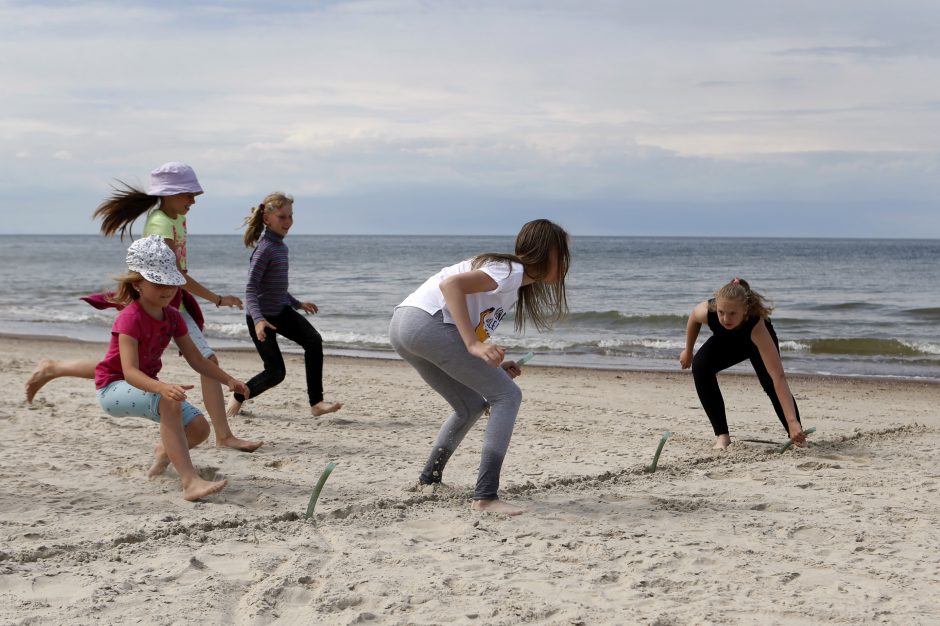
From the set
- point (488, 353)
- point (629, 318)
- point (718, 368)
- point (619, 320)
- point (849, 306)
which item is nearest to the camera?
point (488, 353)

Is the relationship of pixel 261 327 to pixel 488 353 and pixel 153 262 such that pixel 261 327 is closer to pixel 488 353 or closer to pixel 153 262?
pixel 153 262

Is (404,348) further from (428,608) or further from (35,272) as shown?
(35,272)

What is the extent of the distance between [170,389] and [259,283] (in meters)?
2.44

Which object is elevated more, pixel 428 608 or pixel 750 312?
pixel 750 312

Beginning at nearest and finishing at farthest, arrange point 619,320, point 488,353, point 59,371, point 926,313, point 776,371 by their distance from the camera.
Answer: point 488,353
point 59,371
point 776,371
point 619,320
point 926,313

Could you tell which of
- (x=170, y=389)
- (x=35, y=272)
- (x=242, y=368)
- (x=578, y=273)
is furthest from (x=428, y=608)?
(x=35, y=272)

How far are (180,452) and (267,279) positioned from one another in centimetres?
216

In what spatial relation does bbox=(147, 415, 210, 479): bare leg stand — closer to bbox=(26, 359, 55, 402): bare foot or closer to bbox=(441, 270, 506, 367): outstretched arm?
bbox=(26, 359, 55, 402): bare foot

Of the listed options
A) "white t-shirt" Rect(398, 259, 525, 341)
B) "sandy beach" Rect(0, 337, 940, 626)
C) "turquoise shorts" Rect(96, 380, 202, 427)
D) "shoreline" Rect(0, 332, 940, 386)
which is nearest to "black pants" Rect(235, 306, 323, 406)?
"sandy beach" Rect(0, 337, 940, 626)

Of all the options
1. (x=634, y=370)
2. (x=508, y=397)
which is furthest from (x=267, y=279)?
(x=634, y=370)

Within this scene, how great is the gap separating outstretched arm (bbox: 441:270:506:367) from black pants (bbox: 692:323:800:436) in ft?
8.53

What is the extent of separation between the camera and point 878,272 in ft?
126

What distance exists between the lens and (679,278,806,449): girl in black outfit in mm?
5777

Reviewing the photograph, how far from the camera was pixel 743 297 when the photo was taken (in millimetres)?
5730
